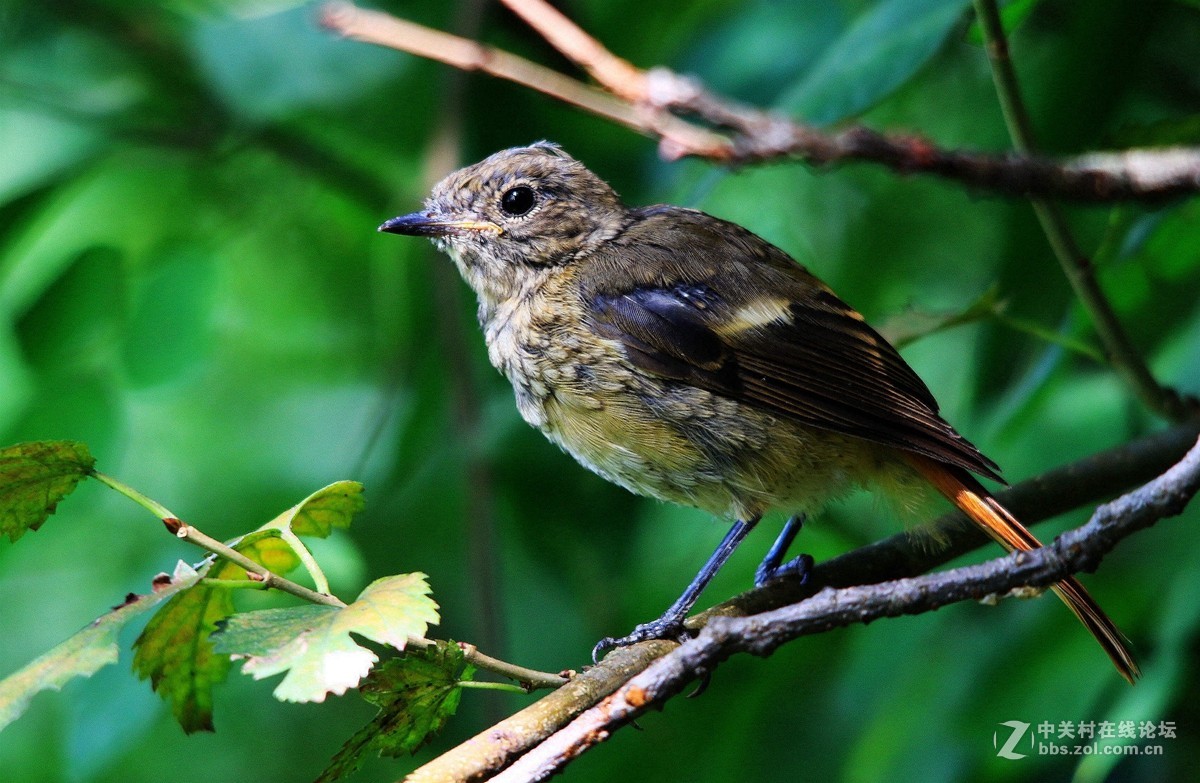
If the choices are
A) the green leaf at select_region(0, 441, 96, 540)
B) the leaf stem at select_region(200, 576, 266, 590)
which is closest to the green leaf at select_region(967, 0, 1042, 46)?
the leaf stem at select_region(200, 576, 266, 590)

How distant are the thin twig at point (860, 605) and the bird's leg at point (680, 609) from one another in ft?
2.19

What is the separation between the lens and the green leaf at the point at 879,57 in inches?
110

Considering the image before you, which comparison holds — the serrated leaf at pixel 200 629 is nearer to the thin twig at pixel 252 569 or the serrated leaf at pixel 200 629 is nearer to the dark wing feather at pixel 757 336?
the thin twig at pixel 252 569

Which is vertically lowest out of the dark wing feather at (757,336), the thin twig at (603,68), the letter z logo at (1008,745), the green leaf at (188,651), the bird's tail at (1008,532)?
the green leaf at (188,651)

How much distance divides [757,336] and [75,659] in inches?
79.8

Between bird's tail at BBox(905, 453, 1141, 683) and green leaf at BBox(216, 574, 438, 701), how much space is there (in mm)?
1385

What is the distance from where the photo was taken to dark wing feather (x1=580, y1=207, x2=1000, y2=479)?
301 centimetres

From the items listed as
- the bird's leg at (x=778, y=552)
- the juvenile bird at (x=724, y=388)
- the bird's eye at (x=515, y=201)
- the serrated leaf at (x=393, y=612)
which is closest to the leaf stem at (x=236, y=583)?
the serrated leaf at (x=393, y=612)

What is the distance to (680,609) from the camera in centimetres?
301

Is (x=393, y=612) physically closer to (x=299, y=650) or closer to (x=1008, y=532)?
(x=299, y=650)

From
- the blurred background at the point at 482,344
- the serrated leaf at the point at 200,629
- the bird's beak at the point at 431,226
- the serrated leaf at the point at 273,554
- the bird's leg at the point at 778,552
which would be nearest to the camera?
the serrated leaf at the point at 200,629

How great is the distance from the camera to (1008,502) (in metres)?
2.86

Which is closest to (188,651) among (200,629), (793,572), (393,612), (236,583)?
(200,629)

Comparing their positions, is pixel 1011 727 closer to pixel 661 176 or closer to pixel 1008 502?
pixel 1008 502
